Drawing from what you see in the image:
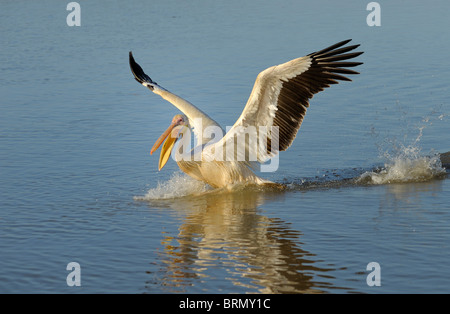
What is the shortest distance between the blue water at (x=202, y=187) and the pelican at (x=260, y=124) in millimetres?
324

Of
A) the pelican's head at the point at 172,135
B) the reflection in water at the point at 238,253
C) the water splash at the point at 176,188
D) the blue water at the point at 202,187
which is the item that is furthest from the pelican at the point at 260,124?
the reflection in water at the point at 238,253

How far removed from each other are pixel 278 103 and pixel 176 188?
5.26 feet

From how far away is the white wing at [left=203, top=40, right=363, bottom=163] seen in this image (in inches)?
318

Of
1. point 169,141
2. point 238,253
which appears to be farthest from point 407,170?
point 238,253

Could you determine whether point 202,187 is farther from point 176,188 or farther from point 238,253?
point 238,253

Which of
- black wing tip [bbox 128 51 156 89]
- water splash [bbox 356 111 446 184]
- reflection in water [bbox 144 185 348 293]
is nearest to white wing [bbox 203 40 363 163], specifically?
reflection in water [bbox 144 185 348 293]

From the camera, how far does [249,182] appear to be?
893 centimetres

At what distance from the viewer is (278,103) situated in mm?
8273

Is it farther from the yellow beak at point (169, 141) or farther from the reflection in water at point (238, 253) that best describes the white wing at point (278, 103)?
the reflection in water at point (238, 253)

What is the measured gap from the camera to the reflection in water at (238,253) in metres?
5.88

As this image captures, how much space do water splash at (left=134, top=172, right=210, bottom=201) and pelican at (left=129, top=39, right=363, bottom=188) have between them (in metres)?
0.18
